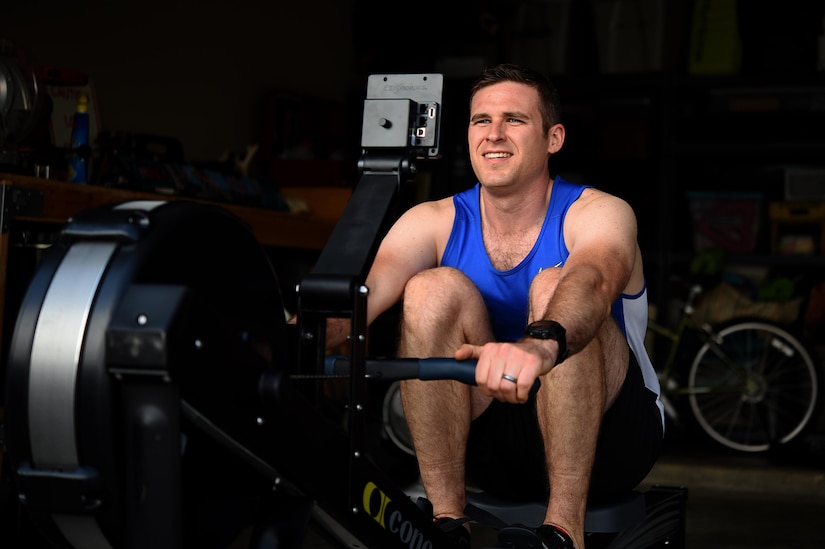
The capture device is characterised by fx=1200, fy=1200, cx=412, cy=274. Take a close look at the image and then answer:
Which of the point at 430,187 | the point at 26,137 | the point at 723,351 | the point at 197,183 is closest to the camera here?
the point at 26,137

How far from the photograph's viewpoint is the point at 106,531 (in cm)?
140

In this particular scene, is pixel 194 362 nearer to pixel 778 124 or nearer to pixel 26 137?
pixel 26 137

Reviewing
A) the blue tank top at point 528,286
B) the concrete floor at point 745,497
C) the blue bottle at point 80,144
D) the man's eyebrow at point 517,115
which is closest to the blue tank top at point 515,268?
the blue tank top at point 528,286

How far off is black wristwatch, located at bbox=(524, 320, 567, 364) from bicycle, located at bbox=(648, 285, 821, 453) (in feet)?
10.2

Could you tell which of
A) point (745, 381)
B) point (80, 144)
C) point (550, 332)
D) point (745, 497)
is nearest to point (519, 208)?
point (550, 332)

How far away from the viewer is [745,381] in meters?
4.69

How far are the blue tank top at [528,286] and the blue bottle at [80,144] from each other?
1.40 meters

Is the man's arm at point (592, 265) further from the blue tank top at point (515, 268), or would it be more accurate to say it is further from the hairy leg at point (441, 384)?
the hairy leg at point (441, 384)

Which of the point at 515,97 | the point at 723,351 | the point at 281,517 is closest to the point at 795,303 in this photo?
the point at 723,351

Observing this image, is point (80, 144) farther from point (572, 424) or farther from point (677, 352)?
point (677, 352)

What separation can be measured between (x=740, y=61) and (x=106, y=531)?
4514 mm

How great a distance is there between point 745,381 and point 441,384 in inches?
108

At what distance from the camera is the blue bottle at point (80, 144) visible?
332 centimetres

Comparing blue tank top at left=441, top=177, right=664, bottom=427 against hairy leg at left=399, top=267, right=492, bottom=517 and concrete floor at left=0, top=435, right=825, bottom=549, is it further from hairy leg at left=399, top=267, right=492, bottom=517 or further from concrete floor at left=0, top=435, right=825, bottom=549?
concrete floor at left=0, top=435, right=825, bottom=549
